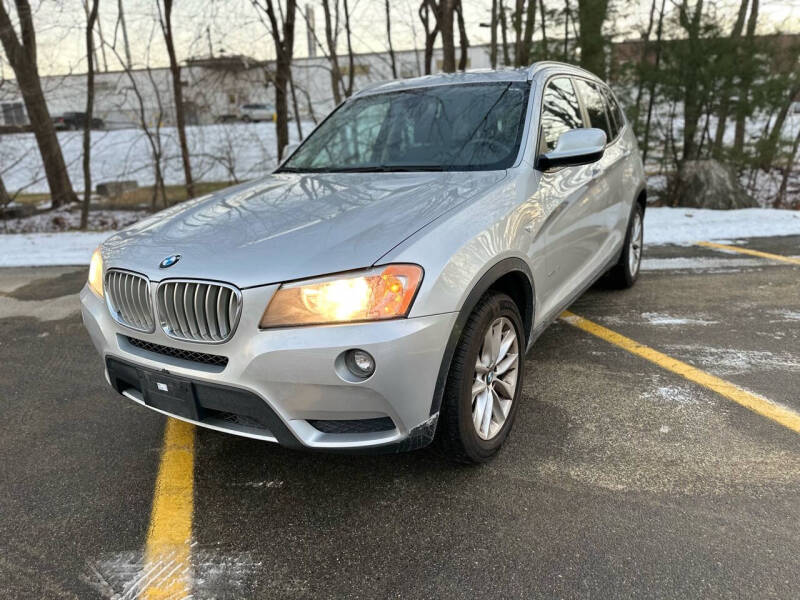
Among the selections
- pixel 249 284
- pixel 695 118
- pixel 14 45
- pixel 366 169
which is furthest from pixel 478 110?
pixel 14 45

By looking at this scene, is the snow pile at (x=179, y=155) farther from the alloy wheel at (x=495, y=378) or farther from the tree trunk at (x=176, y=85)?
the alloy wheel at (x=495, y=378)

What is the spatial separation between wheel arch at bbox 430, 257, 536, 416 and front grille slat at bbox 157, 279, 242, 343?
775 millimetres

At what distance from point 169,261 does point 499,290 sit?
54.9 inches

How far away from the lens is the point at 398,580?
81.7 inches

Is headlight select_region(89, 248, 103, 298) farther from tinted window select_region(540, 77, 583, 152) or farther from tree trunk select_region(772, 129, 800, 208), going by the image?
tree trunk select_region(772, 129, 800, 208)

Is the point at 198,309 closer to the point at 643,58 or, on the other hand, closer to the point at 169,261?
the point at 169,261

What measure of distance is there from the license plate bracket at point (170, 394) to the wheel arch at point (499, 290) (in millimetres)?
916

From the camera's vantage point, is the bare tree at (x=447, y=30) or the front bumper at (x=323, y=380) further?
the bare tree at (x=447, y=30)

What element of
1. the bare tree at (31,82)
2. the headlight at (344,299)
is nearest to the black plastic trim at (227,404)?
the headlight at (344,299)

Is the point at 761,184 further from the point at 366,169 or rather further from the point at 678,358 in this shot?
the point at 366,169

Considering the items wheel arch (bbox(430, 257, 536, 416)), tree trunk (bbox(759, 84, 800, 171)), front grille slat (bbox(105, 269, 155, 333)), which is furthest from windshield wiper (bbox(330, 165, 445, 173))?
tree trunk (bbox(759, 84, 800, 171))

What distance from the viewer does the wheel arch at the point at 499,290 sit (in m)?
2.26

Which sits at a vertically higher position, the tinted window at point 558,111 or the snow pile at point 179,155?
the tinted window at point 558,111

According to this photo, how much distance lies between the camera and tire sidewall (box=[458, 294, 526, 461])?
237cm
